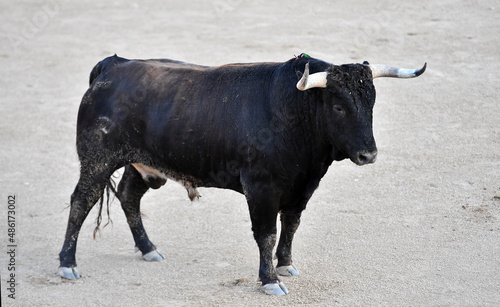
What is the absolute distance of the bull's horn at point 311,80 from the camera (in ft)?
20.7

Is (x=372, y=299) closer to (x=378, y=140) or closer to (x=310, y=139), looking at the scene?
(x=310, y=139)

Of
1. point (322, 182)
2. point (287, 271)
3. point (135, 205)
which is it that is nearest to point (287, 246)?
point (287, 271)

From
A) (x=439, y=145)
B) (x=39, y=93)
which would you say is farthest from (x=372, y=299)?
(x=39, y=93)

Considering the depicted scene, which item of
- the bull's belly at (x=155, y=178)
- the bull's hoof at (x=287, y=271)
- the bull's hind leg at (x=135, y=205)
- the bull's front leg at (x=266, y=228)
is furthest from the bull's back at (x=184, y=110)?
the bull's hoof at (x=287, y=271)

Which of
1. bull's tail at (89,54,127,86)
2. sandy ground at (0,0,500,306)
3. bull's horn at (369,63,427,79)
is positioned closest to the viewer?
bull's horn at (369,63,427,79)

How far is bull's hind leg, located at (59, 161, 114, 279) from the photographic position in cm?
749

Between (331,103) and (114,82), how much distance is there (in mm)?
2169

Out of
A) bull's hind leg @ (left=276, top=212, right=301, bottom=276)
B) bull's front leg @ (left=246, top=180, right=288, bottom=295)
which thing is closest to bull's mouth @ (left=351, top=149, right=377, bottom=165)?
bull's front leg @ (left=246, top=180, right=288, bottom=295)

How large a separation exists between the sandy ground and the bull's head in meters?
1.26

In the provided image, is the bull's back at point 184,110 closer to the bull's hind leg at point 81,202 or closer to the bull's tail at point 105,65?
the bull's tail at point 105,65

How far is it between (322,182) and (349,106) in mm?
2988

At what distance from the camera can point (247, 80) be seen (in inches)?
279

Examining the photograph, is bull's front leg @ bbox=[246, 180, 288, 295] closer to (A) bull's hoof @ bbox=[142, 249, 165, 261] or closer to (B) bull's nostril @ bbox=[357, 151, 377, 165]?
(B) bull's nostril @ bbox=[357, 151, 377, 165]

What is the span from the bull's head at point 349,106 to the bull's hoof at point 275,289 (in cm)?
127
